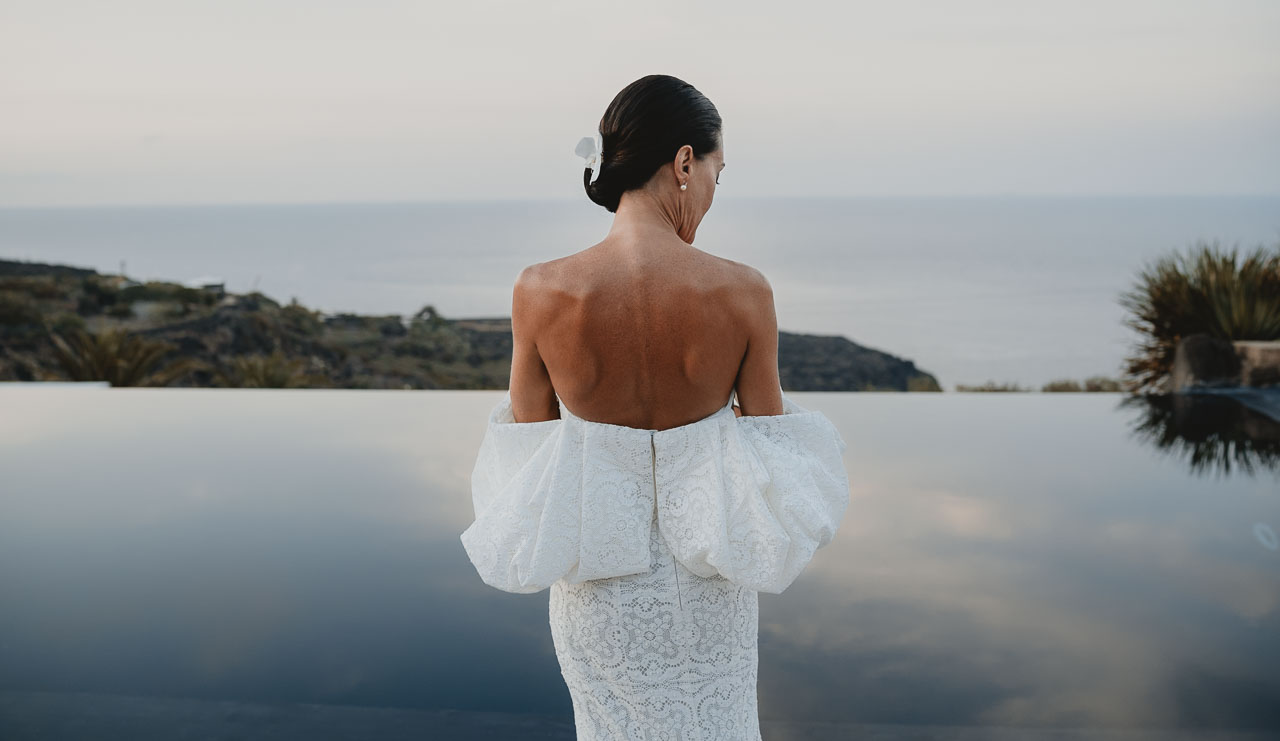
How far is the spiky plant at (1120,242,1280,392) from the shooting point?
7387 millimetres

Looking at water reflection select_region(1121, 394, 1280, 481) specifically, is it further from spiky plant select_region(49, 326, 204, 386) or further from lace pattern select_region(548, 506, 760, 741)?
spiky plant select_region(49, 326, 204, 386)

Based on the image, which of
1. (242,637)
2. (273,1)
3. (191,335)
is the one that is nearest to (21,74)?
(273,1)

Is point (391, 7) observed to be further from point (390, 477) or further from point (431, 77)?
point (390, 477)

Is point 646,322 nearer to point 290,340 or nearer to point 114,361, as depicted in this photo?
point 114,361

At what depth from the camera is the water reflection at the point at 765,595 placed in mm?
2465

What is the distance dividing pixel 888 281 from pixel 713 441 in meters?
25.3

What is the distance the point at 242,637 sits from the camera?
9.15ft

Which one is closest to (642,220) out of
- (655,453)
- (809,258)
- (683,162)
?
(683,162)

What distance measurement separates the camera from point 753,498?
55.7 inches

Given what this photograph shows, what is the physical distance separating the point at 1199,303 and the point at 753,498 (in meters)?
7.34

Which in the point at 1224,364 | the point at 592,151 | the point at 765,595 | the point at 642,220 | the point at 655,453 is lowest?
the point at 765,595

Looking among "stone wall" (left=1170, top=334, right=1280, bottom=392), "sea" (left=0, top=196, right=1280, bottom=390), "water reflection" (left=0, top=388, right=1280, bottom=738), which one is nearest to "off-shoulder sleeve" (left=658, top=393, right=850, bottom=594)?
"water reflection" (left=0, top=388, right=1280, bottom=738)

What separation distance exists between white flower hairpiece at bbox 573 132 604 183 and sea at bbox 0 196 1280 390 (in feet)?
51.9

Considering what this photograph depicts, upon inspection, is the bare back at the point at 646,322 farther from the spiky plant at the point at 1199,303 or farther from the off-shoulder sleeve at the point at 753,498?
the spiky plant at the point at 1199,303
